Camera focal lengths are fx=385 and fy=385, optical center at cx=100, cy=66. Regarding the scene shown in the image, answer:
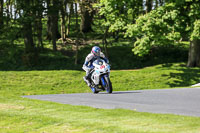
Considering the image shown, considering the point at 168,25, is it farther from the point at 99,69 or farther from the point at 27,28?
the point at 99,69

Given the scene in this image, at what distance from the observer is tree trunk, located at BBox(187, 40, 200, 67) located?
29.8 metres

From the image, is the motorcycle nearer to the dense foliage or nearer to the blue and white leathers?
the blue and white leathers

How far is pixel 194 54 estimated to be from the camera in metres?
30.0

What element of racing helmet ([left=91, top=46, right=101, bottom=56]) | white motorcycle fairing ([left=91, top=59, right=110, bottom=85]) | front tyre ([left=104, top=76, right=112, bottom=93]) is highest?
racing helmet ([left=91, top=46, right=101, bottom=56])

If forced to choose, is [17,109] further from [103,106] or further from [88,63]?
[88,63]

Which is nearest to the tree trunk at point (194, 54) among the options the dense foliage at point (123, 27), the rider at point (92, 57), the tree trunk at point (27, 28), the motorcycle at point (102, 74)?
the dense foliage at point (123, 27)

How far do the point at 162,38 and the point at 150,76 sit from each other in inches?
108

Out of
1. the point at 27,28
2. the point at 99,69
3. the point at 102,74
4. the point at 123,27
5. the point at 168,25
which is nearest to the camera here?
the point at 99,69

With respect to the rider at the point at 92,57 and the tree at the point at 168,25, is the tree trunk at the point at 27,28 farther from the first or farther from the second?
the rider at the point at 92,57

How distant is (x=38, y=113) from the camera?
8.93 meters

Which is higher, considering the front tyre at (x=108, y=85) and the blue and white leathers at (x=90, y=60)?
the blue and white leathers at (x=90, y=60)

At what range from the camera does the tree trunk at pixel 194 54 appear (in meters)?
29.8

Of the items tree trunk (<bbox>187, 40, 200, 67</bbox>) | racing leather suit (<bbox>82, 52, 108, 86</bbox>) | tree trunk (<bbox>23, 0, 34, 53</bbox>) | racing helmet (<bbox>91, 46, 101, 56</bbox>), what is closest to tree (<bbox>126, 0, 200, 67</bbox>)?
tree trunk (<bbox>187, 40, 200, 67</bbox>)

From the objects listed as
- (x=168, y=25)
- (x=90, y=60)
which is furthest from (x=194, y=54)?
(x=90, y=60)
